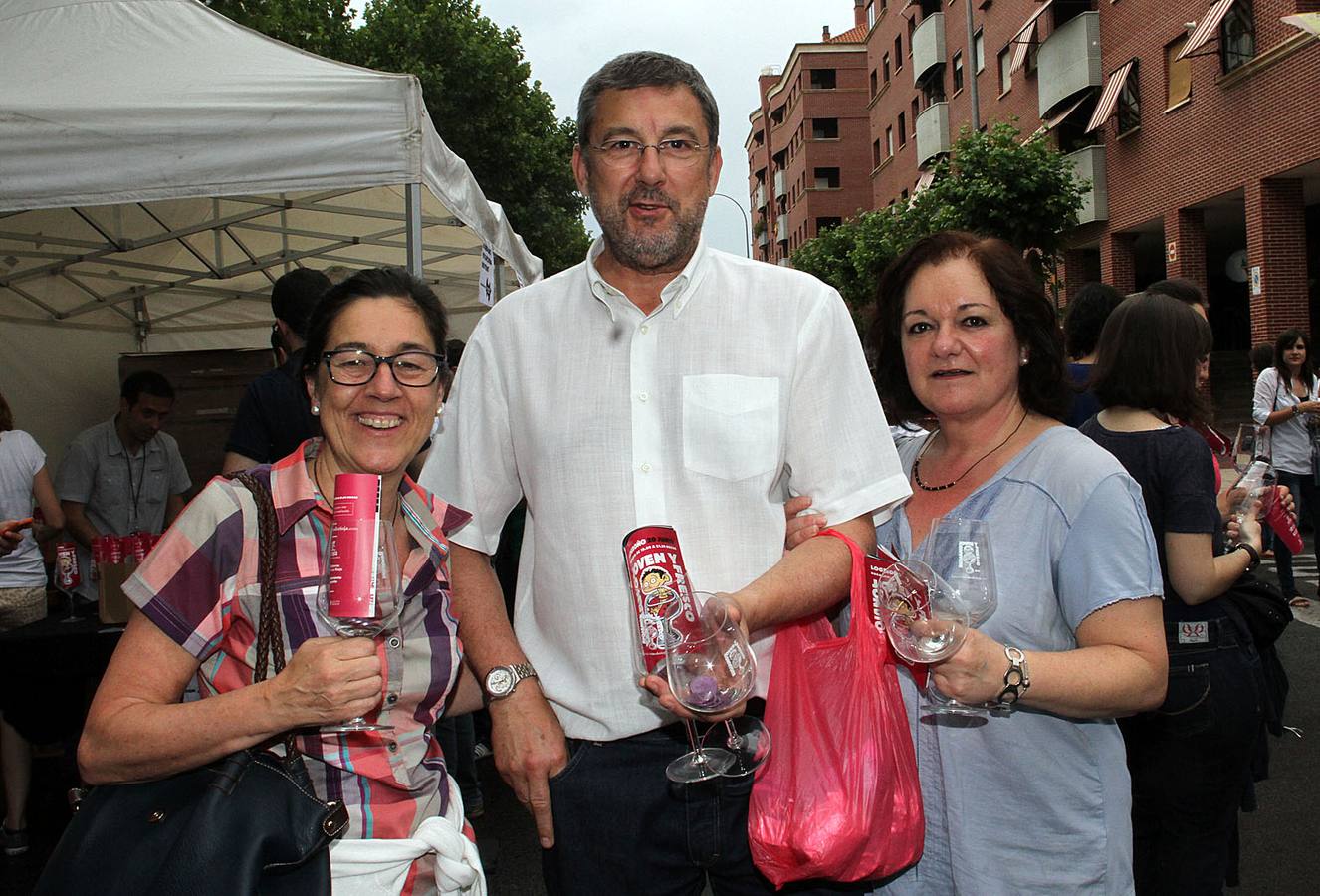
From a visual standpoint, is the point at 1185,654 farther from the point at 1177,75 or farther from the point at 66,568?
the point at 1177,75

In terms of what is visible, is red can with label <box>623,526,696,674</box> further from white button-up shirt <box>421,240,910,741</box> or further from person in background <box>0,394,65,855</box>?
person in background <box>0,394,65,855</box>

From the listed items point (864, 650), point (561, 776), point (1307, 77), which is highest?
point (1307, 77)

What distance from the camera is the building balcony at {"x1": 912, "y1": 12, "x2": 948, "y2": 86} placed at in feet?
109

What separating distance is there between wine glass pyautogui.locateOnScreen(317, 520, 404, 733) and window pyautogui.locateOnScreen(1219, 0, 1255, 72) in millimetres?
19700

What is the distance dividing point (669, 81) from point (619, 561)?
3.37ft

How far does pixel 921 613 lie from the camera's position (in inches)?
71.8

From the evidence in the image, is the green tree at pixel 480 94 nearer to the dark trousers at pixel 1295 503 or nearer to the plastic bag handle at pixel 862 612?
the dark trousers at pixel 1295 503

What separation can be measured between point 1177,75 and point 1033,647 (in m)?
21.4

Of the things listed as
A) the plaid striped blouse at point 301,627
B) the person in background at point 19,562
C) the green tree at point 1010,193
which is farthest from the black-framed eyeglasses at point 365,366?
the green tree at point 1010,193

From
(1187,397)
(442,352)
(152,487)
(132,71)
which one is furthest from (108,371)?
(1187,397)

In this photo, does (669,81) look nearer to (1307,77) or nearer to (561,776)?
(561,776)

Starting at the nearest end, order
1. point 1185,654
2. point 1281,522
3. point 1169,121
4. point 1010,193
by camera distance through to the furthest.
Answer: point 1185,654 → point 1281,522 → point 1010,193 → point 1169,121

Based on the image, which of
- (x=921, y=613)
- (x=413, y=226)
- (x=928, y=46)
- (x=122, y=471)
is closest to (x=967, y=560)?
(x=921, y=613)

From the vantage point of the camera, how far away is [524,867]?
4.45m
